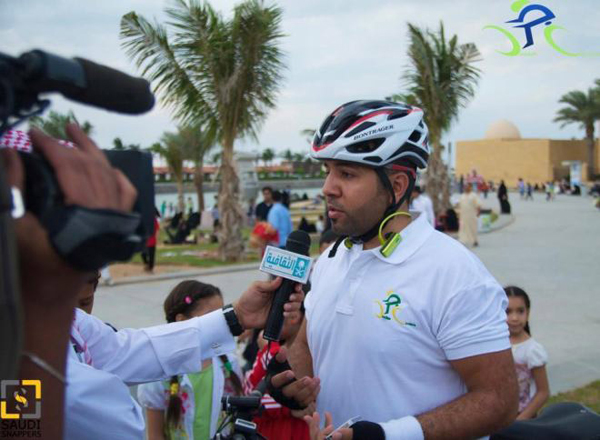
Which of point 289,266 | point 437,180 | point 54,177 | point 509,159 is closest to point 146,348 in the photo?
point 289,266

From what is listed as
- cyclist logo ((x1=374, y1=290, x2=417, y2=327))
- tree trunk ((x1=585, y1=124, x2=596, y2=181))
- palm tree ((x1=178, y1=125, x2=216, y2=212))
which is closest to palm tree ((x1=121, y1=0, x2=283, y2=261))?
cyclist logo ((x1=374, y1=290, x2=417, y2=327))

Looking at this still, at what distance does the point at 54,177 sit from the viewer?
3.40ft

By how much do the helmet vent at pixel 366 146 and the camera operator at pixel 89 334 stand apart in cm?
64

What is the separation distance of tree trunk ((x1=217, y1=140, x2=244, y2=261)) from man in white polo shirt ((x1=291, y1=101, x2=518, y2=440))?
1306 cm

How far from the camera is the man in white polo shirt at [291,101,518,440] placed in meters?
2.19

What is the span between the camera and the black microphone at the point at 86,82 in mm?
1026

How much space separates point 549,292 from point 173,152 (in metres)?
29.8

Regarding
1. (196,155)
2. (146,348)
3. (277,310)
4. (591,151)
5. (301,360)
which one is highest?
(591,151)

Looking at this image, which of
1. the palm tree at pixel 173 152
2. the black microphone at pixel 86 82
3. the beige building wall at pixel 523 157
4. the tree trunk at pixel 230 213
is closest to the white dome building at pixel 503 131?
the beige building wall at pixel 523 157

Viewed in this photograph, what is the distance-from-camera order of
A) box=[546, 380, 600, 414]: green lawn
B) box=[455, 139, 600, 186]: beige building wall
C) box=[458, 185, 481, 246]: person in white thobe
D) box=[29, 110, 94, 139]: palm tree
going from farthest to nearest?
box=[455, 139, 600, 186]: beige building wall < box=[458, 185, 481, 246]: person in white thobe < box=[546, 380, 600, 414]: green lawn < box=[29, 110, 94, 139]: palm tree

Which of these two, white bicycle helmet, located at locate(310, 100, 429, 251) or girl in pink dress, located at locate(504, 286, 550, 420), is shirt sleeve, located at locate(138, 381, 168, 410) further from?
girl in pink dress, located at locate(504, 286, 550, 420)

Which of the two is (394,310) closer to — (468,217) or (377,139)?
(377,139)

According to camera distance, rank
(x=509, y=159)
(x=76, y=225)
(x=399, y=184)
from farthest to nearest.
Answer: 1. (x=509, y=159)
2. (x=399, y=184)
3. (x=76, y=225)

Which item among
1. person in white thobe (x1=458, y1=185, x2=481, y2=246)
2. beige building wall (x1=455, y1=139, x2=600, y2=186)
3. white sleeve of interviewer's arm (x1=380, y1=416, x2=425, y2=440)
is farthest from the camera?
beige building wall (x1=455, y1=139, x2=600, y2=186)
